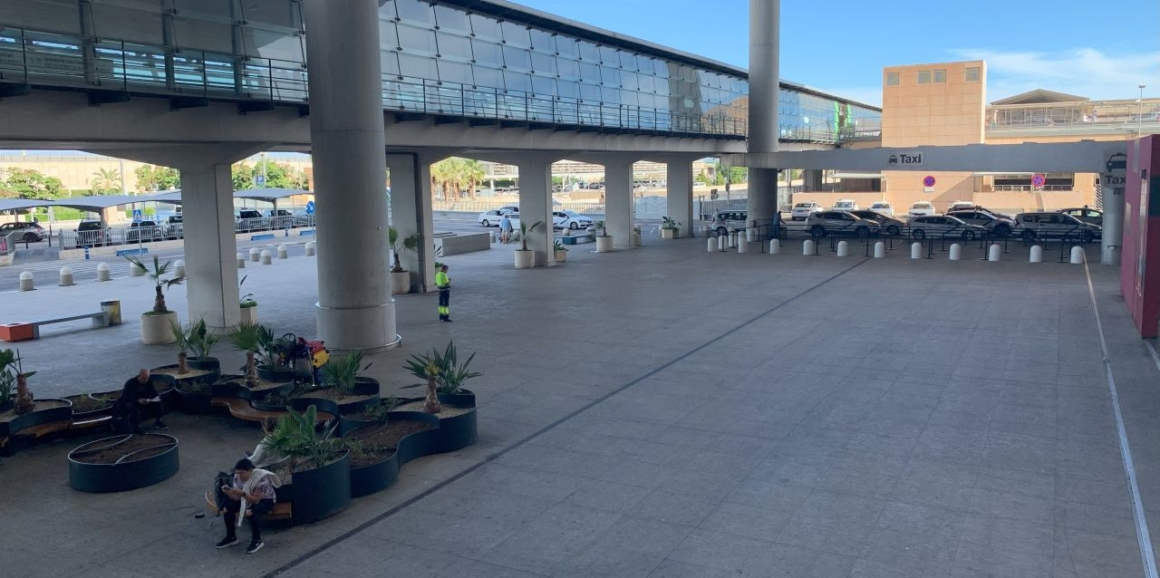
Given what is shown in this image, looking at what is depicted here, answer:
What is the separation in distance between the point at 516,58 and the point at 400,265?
28.7 feet

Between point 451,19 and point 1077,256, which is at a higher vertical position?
point 451,19

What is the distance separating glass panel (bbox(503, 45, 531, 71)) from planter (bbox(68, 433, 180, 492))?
21465 millimetres

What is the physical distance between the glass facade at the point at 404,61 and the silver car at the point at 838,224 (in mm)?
7286

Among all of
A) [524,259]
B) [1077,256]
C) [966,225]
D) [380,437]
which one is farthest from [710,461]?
[966,225]

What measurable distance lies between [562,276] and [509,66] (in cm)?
747

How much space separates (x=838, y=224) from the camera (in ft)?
142

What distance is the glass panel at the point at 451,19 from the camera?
89.0ft

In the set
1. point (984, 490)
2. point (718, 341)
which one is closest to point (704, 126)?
point (718, 341)

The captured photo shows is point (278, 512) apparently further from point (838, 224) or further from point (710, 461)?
point (838, 224)

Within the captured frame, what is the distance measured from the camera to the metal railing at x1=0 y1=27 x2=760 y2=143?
1541cm

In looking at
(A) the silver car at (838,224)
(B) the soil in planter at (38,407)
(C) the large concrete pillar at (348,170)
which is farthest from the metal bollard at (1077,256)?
(B) the soil in planter at (38,407)

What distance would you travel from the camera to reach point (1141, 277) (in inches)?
725

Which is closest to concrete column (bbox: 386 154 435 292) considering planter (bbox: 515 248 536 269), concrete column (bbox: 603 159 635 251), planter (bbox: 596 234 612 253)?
planter (bbox: 515 248 536 269)

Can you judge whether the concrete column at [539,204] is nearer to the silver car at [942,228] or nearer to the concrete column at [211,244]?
the concrete column at [211,244]
